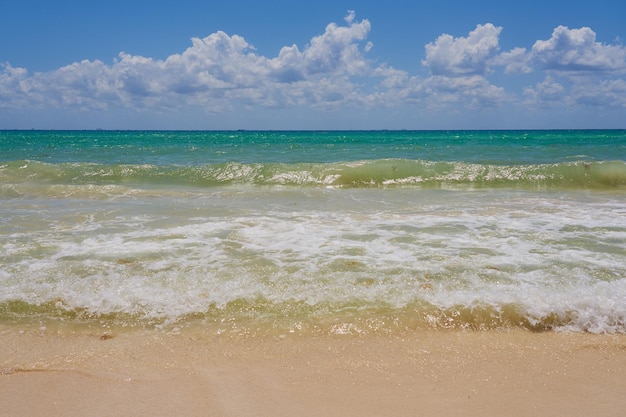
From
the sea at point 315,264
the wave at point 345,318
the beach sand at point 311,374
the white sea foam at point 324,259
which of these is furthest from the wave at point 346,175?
the beach sand at point 311,374

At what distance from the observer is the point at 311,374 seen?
2.93 meters

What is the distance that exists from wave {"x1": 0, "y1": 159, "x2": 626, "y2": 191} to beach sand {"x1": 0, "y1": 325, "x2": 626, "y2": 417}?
11591 mm

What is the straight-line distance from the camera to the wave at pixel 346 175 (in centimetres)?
1491

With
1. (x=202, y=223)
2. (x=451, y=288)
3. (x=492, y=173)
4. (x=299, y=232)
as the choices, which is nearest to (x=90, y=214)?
(x=202, y=223)

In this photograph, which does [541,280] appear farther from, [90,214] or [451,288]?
[90,214]

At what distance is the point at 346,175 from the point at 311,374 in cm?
1320

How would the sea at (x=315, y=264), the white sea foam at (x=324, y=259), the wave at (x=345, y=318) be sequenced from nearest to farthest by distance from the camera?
the wave at (x=345, y=318)
the sea at (x=315, y=264)
the white sea foam at (x=324, y=259)

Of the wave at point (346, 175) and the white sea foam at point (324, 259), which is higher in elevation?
the wave at point (346, 175)

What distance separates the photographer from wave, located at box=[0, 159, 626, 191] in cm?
1491

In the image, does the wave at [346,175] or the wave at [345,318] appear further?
the wave at [346,175]

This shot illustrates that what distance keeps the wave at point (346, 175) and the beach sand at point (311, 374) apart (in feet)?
38.0

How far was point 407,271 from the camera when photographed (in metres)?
4.67

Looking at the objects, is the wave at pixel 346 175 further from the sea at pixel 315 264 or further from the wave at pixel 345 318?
the wave at pixel 345 318

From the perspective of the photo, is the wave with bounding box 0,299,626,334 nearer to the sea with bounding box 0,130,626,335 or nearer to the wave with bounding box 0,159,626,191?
the sea with bounding box 0,130,626,335
